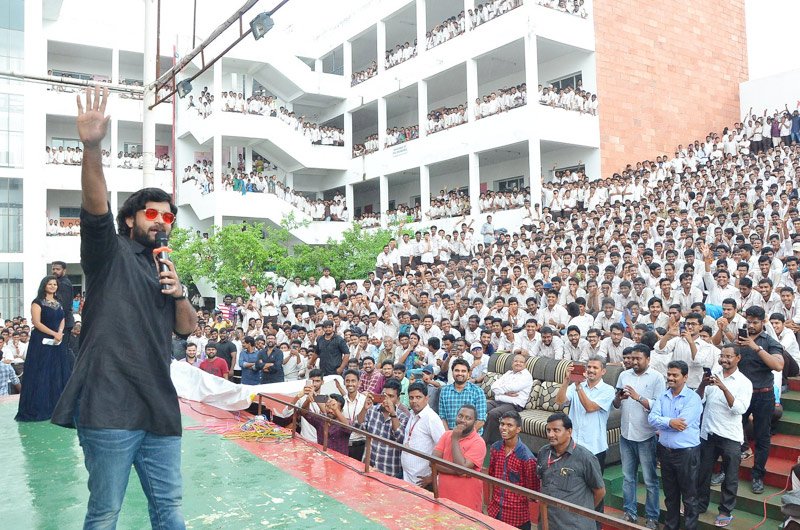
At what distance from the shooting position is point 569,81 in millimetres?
21500

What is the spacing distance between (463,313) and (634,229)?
3.80 m

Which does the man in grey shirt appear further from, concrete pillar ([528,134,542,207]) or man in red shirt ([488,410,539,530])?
concrete pillar ([528,134,542,207])

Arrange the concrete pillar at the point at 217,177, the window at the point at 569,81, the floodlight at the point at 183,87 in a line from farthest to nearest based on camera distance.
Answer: the concrete pillar at the point at 217,177, the window at the point at 569,81, the floodlight at the point at 183,87

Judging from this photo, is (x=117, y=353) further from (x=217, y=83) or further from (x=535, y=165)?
(x=217, y=83)

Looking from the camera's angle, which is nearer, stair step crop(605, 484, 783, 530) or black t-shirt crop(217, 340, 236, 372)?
stair step crop(605, 484, 783, 530)

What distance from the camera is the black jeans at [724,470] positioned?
19.3 ft

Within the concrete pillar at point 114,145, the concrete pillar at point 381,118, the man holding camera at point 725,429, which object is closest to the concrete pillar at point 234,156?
the concrete pillar at point 114,145

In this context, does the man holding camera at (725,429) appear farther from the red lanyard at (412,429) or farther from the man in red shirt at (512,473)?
the red lanyard at (412,429)

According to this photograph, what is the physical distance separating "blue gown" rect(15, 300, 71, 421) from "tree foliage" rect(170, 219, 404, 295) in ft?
40.7

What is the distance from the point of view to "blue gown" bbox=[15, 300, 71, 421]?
637 cm

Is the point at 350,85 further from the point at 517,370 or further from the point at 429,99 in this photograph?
the point at 517,370

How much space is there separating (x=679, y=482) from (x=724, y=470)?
20.0 inches

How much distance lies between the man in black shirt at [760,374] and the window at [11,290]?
837 inches

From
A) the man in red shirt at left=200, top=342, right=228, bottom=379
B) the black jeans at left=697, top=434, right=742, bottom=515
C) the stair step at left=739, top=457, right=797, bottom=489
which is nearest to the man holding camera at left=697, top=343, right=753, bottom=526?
the black jeans at left=697, top=434, right=742, bottom=515
